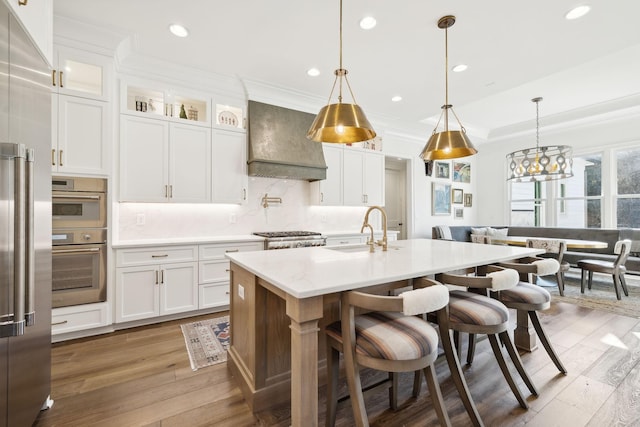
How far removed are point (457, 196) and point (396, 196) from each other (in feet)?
5.83

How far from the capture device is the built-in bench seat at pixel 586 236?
4.72 meters

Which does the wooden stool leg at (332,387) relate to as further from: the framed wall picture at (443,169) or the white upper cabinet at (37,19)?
the framed wall picture at (443,169)

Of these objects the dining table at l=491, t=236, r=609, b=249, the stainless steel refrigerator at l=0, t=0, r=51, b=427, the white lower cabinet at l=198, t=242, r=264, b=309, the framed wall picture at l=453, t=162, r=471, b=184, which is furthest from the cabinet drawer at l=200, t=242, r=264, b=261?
the framed wall picture at l=453, t=162, r=471, b=184

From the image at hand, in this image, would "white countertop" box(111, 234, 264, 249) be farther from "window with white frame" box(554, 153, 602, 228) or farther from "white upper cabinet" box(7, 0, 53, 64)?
"window with white frame" box(554, 153, 602, 228)

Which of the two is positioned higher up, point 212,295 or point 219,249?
point 219,249

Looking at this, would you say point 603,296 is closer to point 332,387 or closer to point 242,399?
point 332,387

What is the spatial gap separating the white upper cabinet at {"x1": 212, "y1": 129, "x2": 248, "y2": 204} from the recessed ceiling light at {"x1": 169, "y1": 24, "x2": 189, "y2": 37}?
3.56 ft

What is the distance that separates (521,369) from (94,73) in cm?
448

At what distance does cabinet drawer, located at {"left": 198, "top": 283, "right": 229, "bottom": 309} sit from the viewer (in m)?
3.32

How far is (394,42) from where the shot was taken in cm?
295

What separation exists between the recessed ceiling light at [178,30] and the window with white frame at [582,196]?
289 inches

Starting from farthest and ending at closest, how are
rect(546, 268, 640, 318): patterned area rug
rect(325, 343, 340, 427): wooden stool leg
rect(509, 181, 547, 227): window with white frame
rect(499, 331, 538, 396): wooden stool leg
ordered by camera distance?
1. rect(509, 181, 547, 227): window with white frame
2. rect(546, 268, 640, 318): patterned area rug
3. rect(499, 331, 538, 396): wooden stool leg
4. rect(325, 343, 340, 427): wooden stool leg

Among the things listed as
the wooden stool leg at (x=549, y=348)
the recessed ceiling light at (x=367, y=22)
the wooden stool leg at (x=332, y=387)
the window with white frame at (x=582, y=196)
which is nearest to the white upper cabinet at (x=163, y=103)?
the recessed ceiling light at (x=367, y=22)

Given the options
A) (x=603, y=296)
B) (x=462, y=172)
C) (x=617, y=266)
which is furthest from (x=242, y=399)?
(x=462, y=172)
